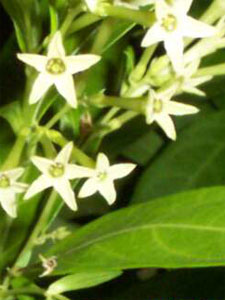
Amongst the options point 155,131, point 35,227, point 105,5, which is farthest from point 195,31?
point 155,131

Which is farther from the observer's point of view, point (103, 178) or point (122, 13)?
point (103, 178)

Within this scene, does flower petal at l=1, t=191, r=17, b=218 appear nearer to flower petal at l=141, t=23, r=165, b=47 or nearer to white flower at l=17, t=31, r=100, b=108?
white flower at l=17, t=31, r=100, b=108

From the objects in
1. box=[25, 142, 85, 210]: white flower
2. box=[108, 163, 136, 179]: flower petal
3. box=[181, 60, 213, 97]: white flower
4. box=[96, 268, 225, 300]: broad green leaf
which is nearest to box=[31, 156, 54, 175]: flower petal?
box=[25, 142, 85, 210]: white flower

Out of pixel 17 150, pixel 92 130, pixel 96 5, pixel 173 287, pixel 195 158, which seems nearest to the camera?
pixel 96 5

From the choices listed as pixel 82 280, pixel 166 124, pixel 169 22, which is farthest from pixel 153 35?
pixel 82 280

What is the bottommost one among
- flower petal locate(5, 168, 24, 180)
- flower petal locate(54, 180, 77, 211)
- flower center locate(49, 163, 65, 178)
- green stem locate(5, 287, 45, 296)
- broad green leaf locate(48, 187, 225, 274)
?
green stem locate(5, 287, 45, 296)

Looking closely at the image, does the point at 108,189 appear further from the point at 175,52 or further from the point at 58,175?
the point at 175,52

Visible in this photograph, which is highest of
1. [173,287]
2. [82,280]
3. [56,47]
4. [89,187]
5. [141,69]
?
[56,47]
